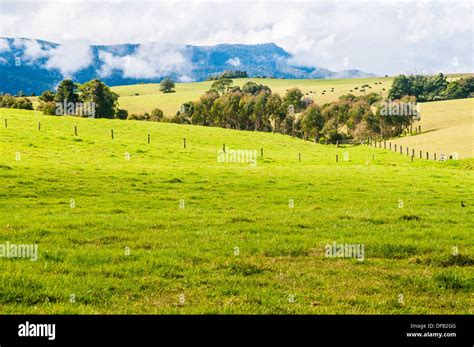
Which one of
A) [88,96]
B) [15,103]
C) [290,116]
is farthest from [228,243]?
[290,116]

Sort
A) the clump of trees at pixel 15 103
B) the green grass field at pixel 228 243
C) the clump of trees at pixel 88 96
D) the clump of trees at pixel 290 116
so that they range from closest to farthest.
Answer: the green grass field at pixel 228 243, the clump of trees at pixel 88 96, the clump of trees at pixel 15 103, the clump of trees at pixel 290 116

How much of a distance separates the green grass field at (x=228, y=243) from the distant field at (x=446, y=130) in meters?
63.8

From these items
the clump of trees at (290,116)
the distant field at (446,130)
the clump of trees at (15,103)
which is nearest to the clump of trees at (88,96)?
the clump of trees at (15,103)

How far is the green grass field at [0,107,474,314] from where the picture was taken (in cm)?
1237

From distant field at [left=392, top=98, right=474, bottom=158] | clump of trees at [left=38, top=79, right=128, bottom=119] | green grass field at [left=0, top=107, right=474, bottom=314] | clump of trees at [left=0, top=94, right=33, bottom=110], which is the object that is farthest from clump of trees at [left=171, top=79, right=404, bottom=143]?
green grass field at [left=0, top=107, right=474, bottom=314]

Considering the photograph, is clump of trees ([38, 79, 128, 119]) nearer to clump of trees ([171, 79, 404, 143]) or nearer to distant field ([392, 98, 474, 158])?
clump of trees ([171, 79, 404, 143])

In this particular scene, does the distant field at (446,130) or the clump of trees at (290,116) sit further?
the clump of trees at (290,116)

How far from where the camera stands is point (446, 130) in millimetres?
137875

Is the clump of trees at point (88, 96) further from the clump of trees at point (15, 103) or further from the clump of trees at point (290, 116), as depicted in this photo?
the clump of trees at point (290, 116)

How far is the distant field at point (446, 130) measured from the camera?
340 ft

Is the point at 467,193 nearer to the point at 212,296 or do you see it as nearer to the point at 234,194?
the point at 234,194

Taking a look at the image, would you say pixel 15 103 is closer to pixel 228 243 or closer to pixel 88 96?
pixel 88 96
